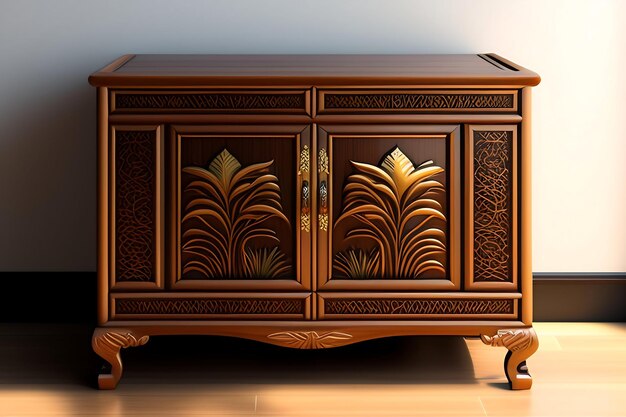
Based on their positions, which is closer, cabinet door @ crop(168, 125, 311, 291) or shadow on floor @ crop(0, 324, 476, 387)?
cabinet door @ crop(168, 125, 311, 291)

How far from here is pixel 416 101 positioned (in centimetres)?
169

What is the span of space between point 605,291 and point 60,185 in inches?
61.6

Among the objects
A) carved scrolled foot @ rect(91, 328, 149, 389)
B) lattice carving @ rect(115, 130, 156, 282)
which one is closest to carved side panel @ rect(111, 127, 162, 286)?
lattice carving @ rect(115, 130, 156, 282)

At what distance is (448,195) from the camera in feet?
5.61

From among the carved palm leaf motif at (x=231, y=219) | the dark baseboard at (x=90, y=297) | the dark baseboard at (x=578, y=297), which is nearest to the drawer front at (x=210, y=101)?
the carved palm leaf motif at (x=231, y=219)

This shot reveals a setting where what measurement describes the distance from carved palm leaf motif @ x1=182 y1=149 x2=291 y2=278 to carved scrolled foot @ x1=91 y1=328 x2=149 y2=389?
0.19 meters

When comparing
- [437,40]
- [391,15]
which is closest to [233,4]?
[391,15]

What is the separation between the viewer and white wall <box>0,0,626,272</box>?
218 cm

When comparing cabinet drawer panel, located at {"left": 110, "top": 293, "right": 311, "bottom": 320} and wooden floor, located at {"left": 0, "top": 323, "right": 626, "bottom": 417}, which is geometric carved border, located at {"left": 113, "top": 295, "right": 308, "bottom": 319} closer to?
cabinet drawer panel, located at {"left": 110, "top": 293, "right": 311, "bottom": 320}

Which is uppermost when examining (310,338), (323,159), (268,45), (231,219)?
(268,45)

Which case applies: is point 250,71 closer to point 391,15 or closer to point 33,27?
point 391,15

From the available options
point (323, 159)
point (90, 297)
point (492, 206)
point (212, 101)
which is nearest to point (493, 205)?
point (492, 206)

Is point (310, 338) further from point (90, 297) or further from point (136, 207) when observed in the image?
point (90, 297)

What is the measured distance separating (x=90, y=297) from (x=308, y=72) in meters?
0.97
